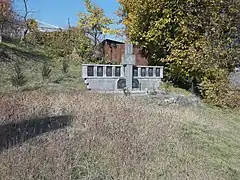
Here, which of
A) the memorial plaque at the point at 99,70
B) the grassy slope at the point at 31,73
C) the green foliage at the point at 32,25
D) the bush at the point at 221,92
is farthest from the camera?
the green foliage at the point at 32,25

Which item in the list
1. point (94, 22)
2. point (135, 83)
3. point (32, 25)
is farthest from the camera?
point (32, 25)

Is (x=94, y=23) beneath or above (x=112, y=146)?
above

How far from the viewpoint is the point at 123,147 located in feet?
15.2

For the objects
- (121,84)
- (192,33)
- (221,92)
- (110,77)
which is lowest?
(221,92)

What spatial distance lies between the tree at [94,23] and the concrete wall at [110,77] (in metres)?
8.26

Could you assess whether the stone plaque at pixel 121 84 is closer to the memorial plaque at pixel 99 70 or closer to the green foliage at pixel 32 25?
the memorial plaque at pixel 99 70

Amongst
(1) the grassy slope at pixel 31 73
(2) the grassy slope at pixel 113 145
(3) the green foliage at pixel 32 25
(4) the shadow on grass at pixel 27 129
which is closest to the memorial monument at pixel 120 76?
(1) the grassy slope at pixel 31 73

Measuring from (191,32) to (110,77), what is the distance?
12.6 ft

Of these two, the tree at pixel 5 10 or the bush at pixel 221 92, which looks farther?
the tree at pixel 5 10

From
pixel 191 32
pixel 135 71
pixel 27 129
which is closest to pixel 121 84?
pixel 135 71

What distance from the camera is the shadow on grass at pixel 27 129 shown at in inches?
169

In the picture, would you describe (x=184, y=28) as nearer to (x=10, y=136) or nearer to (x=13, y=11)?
(x=10, y=136)

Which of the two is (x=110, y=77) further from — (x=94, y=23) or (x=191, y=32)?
(x=94, y=23)

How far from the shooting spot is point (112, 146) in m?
4.56
